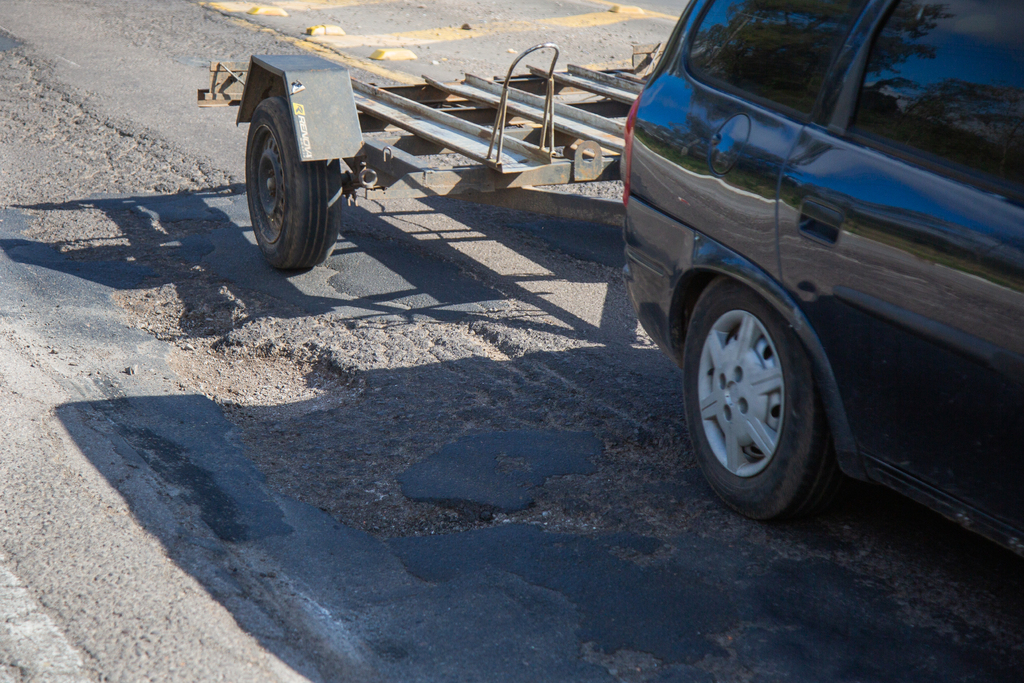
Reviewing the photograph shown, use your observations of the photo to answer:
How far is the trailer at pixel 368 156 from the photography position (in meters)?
4.82

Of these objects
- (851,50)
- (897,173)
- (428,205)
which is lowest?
(428,205)

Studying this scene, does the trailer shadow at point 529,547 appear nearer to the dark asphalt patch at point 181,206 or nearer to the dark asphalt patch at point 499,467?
the dark asphalt patch at point 499,467

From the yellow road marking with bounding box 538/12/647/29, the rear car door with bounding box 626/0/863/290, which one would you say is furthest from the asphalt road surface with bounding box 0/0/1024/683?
the yellow road marking with bounding box 538/12/647/29

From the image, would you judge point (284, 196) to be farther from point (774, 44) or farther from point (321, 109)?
point (774, 44)

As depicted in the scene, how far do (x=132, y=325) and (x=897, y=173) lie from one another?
376cm

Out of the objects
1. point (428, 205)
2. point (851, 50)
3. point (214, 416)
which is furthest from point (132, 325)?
point (851, 50)

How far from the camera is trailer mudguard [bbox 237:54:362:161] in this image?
488 centimetres

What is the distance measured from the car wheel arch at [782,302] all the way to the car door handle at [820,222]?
0.21 meters

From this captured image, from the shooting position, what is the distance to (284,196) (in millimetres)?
5176

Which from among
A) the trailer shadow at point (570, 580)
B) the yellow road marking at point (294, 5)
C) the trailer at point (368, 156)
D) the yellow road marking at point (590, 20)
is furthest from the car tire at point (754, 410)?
the yellow road marking at point (294, 5)

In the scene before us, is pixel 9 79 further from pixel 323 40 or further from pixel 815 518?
pixel 815 518

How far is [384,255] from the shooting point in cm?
582

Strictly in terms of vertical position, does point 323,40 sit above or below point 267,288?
above

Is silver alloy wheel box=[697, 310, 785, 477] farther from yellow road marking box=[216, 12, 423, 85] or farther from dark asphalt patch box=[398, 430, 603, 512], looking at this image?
yellow road marking box=[216, 12, 423, 85]
